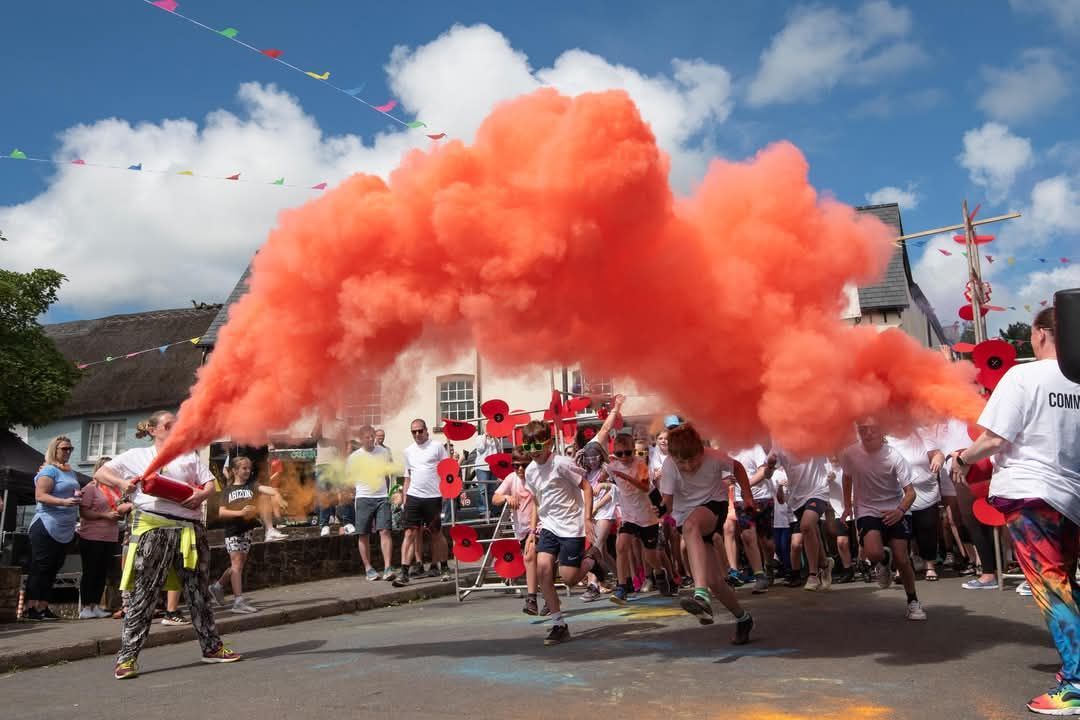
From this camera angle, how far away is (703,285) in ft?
18.6

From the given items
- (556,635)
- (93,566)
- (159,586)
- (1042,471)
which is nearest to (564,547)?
(556,635)

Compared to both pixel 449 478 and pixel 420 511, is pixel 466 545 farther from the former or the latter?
pixel 420 511

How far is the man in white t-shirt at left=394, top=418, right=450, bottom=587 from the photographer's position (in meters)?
11.6

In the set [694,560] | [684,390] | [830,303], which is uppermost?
[830,303]

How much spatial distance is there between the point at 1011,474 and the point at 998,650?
6.02 ft

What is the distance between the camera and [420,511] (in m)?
11.7

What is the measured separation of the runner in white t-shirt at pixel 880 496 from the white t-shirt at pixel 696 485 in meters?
1.42

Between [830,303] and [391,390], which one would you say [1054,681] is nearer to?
[830,303]

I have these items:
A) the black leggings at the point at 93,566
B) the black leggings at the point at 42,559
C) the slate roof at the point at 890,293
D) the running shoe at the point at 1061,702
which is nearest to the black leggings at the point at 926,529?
the running shoe at the point at 1061,702

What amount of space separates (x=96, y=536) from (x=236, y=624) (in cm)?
201

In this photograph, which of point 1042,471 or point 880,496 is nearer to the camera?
point 1042,471

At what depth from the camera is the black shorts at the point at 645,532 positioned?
9680 millimetres

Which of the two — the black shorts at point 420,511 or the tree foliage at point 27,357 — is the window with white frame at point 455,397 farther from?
the black shorts at point 420,511

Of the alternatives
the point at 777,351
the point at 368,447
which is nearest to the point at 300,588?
the point at 368,447
